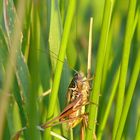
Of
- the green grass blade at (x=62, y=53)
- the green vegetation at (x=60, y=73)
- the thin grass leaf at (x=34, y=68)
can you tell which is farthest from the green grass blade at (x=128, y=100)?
the thin grass leaf at (x=34, y=68)

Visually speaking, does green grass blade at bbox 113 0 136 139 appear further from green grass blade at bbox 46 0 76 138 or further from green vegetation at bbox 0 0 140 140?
green grass blade at bbox 46 0 76 138

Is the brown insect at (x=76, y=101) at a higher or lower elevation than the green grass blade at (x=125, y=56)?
lower

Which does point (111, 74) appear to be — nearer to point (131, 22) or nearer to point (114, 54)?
point (114, 54)

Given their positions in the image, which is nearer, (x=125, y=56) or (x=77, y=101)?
(x=125, y=56)

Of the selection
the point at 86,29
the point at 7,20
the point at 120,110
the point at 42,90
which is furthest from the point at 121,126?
the point at 86,29

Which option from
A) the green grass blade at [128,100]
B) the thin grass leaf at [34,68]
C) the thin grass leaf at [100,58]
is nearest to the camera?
the thin grass leaf at [34,68]

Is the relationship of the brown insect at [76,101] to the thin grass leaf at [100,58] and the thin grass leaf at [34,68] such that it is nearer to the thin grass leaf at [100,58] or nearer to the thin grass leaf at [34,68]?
the thin grass leaf at [100,58]

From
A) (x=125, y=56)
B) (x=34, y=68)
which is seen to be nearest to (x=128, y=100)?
(x=125, y=56)

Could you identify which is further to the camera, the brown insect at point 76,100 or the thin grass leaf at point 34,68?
the brown insect at point 76,100

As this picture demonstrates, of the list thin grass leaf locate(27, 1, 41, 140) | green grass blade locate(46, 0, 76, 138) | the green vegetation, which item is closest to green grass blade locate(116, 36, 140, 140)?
the green vegetation

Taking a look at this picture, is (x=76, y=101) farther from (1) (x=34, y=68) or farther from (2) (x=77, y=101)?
(1) (x=34, y=68)

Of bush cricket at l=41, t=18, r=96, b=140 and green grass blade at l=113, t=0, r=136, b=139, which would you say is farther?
bush cricket at l=41, t=18, r=96, b=140

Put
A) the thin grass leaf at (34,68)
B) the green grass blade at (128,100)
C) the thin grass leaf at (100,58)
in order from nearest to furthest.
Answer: the thin grass leaf at (34,68) < the thin grass leaf at (100,58) < the green grass blade at (128,100)
